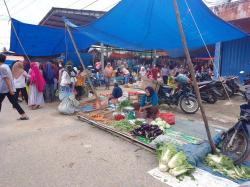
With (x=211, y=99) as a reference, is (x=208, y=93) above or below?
above

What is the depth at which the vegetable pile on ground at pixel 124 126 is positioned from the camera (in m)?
5.48

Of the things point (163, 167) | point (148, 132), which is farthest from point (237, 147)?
point (148, 132)

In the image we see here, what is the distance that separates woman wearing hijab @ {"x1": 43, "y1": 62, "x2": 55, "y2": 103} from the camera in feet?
29.9

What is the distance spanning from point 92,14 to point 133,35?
Result: 23.5 ft

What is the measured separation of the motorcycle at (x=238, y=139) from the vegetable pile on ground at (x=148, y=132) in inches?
54.1

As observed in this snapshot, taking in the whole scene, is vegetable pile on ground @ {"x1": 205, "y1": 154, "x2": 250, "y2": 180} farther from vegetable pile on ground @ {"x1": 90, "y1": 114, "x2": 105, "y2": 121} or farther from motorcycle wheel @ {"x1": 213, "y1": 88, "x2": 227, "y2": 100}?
motorcycle wheel @ {"x1": 213, "y1": 88, "x2": 227, "y2": 100}

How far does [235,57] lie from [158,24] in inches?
258

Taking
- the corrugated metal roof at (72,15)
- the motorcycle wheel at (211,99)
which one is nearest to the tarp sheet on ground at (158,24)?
the motorcycle wheel at (211,99)

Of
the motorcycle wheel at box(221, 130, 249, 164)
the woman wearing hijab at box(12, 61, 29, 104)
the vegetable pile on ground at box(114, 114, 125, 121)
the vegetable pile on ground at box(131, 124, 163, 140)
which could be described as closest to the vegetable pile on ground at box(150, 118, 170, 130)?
the vegetable pile on ground at box(131, 124, 163, 140)

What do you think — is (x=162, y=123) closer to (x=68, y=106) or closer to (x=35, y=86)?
(x=68, y=106)

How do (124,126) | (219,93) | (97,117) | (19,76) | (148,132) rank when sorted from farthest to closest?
1. (219,93)
2. (19,76)
3. (97,117)
4. (124,126)
5. (148,132)

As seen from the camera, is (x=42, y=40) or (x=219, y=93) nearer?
(x=219, y=93)

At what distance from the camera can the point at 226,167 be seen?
360cm

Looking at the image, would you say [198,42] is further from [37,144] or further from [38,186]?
[38,186]
